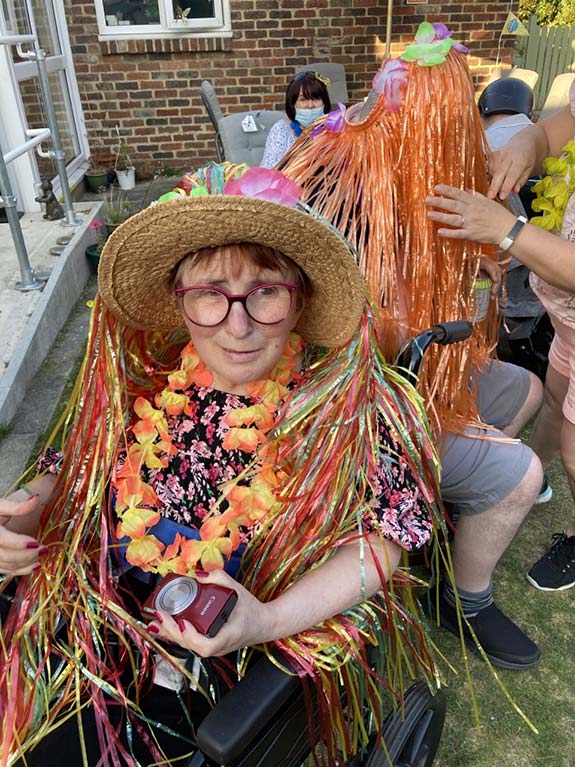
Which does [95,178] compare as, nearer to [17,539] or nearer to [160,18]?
[160,18]

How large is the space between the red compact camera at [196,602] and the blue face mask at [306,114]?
11.9 feet

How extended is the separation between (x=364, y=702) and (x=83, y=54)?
21.0 feet

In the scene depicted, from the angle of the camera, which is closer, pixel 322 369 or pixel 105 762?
pixel 105 762

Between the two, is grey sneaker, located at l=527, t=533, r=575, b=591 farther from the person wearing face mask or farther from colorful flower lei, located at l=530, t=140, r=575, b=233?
the person wearing face mask

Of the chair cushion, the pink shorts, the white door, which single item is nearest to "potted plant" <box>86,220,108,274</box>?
the white door

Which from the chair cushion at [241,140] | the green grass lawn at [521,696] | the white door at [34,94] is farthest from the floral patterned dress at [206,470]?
the white door at [34,94]

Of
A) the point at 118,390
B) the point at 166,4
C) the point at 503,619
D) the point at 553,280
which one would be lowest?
the point at 503,619

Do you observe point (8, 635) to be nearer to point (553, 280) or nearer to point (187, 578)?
point (187, 578)

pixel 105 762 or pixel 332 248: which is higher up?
pixel 332 248

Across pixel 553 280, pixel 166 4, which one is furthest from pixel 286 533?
pixel 166 4

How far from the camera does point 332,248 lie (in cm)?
118

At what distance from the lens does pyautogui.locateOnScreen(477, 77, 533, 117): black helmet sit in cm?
322

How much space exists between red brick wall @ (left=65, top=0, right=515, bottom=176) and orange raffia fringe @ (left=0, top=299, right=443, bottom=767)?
5.65m

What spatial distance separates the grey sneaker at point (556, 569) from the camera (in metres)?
2.18
